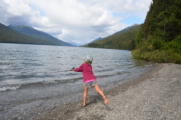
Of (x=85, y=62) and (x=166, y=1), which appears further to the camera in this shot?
(x=166, y=1)

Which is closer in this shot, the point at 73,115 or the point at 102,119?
the point at 102,119

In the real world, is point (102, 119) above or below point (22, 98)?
above

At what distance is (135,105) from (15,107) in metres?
7.01

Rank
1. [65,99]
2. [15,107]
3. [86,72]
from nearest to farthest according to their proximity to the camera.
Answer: [86,72] < [15,107] < [65,99]

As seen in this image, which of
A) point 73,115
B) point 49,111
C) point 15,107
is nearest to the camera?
point 73,115

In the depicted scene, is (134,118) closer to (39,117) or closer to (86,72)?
(86,72)

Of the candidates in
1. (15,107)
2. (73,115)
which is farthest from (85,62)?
(15,107)

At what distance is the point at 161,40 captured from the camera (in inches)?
1638

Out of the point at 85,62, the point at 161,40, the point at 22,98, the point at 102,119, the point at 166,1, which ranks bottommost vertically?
the point at 22,98

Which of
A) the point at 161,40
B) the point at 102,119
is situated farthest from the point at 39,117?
the point at 161,40

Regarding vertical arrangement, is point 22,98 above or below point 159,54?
below

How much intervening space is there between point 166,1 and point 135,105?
60551 millimetres

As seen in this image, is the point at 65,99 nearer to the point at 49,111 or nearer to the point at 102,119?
the point at 49,111

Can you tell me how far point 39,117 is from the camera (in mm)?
6633
